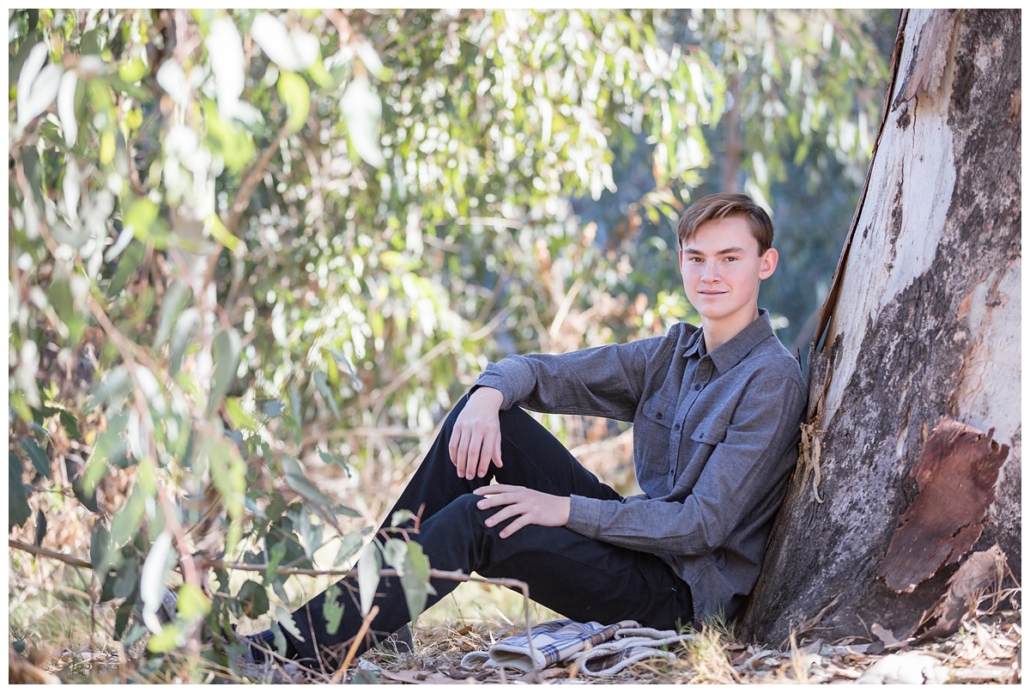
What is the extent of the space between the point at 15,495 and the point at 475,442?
871mm

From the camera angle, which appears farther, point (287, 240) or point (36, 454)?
point (287, 240)

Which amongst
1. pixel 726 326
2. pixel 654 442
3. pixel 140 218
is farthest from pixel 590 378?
pixel 140 218

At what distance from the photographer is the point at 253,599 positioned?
5.70 ft

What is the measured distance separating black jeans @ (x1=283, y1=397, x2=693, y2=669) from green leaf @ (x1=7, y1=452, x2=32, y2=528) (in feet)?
1.70

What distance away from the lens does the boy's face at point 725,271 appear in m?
2.08

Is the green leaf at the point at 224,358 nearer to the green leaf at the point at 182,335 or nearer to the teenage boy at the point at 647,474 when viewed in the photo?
the green leaf at the point at 182,335

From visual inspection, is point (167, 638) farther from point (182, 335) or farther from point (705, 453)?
point (705, 453)

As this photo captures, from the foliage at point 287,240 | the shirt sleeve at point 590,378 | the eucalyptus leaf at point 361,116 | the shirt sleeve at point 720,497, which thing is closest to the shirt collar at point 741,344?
the shirt sleeve at point 720,497

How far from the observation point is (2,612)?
59.3 inches

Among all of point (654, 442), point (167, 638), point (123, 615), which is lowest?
point (123, 615)

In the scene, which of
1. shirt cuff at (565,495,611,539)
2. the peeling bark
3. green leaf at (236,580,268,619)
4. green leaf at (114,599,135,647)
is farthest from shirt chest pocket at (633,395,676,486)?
green leaf at (114,599,135,647)

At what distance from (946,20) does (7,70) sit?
1.62 meters

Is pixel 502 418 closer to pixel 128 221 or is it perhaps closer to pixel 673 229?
pixel 128 221

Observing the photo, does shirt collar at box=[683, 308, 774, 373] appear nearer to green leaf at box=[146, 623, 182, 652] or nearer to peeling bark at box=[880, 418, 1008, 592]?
peeling bark at box=[880, 418, 1008, 592]
